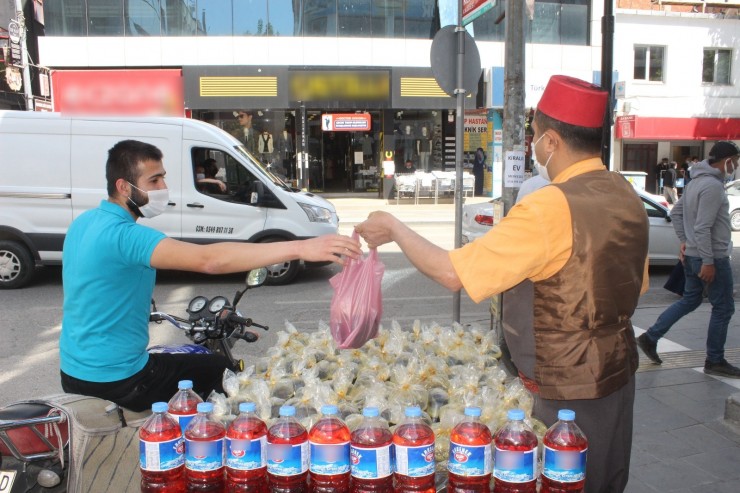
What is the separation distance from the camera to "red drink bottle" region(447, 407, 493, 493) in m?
2.06

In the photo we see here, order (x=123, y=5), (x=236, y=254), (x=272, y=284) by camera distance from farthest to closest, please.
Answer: (x=123, y=5)
(x=272, y=284)
(x=236, y=254)

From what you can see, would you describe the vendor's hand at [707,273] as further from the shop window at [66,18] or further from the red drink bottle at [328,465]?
the shop window at [66,18]

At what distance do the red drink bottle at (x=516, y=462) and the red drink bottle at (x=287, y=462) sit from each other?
0.61m

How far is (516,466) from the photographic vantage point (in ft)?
6.76

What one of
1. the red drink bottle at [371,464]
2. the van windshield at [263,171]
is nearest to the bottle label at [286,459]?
the red drink bottle at [371,464]

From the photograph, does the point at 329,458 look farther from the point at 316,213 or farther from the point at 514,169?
the point at 316,213

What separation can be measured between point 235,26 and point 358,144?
6.29 metres

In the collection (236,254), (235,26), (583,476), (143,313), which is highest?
(235,26)

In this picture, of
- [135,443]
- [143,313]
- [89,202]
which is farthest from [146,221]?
[135,443]

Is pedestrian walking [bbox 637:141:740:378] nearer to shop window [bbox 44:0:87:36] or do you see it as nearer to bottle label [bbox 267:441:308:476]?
bottle label [bbox 267:441:308:476]

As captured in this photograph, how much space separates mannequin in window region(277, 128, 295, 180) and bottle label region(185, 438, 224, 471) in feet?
78.3

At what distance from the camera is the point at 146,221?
9.27 metres

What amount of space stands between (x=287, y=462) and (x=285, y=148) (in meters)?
24.0

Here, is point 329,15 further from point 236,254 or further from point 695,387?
point 236,254
